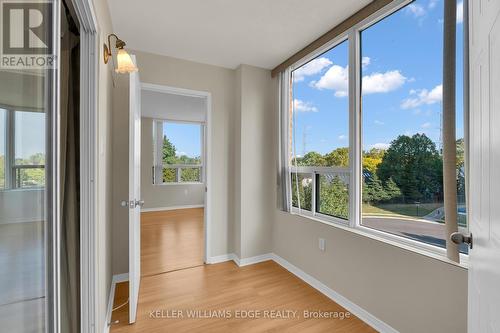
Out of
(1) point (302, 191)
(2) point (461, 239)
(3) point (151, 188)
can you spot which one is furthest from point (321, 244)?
(3) point (151, 188)

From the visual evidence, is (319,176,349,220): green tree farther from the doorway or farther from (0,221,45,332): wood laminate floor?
(0,221,45,332): wood laminate floor

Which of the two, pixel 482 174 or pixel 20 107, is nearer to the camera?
pixel 20 107

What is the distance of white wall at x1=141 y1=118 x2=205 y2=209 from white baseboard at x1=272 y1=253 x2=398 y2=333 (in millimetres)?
3704

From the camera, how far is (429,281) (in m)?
1.52

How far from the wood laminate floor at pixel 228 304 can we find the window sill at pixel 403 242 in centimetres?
70

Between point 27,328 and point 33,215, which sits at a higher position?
point 33,215

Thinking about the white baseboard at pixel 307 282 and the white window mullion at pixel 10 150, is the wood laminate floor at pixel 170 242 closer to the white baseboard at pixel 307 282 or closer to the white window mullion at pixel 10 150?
the white baseboard at pixel 307 282

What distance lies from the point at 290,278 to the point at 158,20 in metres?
2.91

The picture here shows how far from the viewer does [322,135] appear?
256 centimetres

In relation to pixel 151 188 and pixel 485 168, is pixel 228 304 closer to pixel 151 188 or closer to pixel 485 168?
pixel 485 168

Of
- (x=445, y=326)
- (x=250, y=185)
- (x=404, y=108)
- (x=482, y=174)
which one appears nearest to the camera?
(x=482, y=174)

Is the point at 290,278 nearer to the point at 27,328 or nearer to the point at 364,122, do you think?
the point at 364,122

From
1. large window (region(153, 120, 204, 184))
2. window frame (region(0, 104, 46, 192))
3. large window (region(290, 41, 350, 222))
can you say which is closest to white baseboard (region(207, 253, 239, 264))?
large window (region(290, 41, 350, 222))

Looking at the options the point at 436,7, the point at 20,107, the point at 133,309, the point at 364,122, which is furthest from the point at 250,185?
the point at 20,107
